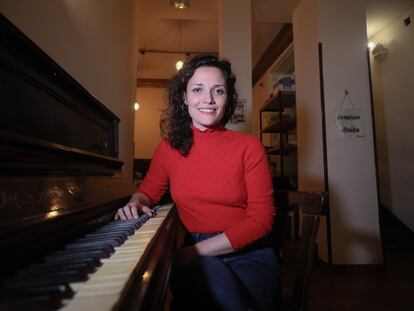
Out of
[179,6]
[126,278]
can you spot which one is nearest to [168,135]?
[126,278]

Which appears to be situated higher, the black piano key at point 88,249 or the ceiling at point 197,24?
the ceiling at point 197,24

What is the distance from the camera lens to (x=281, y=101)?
3.55 meters

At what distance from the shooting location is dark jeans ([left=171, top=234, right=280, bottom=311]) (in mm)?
661

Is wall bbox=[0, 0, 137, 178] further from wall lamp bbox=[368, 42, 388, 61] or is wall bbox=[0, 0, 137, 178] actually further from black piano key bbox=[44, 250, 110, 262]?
wall lamp bbox=[368, 42, 388, 61]

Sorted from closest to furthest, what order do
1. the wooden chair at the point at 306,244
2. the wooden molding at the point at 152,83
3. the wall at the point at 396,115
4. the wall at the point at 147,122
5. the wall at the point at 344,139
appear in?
1. the wooden chair at the point at 306,244
2. the wall at the point at 344,139
3. the wall at the point at 396,115
4. the wooden molding at the point at 152,83
5. the wall at the point at 147,122

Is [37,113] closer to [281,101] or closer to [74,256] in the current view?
[74,256]

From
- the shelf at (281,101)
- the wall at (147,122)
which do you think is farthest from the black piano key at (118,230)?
the wall at (147,122)

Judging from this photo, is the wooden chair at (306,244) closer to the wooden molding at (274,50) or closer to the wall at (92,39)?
the wall at (92,39)

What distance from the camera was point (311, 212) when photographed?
0.82 meters

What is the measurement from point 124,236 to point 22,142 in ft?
0.85

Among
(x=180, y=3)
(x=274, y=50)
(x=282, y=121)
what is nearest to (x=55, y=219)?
(x=180, y=3)

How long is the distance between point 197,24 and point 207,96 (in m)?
3.38

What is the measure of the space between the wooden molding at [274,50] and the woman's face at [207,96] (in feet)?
10.5

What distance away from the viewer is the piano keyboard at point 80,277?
278mm
